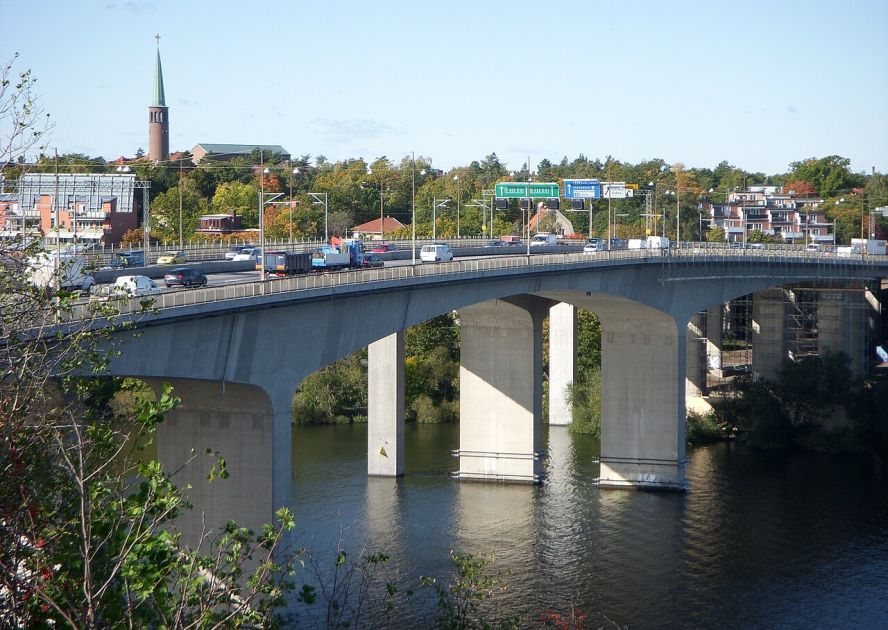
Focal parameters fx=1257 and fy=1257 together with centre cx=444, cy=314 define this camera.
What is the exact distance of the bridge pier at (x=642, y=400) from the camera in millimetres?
53062

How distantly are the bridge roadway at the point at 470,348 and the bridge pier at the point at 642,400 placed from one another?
0.06m

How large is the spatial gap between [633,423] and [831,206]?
72.4 m

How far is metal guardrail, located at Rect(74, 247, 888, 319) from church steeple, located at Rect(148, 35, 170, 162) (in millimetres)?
60007

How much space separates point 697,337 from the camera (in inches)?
2810

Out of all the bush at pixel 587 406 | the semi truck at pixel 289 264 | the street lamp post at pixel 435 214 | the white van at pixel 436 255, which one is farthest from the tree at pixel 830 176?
the semi truck at pixel 289 264

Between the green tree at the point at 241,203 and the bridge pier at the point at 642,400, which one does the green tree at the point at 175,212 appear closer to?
the green tree at the point at 241,203

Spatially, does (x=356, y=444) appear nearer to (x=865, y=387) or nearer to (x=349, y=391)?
(x=349, y=391)

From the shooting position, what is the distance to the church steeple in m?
110

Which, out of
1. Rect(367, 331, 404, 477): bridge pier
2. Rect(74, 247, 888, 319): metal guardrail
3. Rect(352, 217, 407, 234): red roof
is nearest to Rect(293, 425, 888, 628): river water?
Rect(367, 331, 404, 477): bridge pier

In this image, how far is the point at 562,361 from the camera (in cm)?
6662

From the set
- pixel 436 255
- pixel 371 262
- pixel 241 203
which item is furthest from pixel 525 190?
pixel 241 203

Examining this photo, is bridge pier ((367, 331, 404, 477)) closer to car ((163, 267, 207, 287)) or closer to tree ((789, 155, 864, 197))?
car ((163, 267, 207, 287))

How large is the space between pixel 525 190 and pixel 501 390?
14.9 metres

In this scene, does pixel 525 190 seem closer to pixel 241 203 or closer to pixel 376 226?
pixel 241 203
